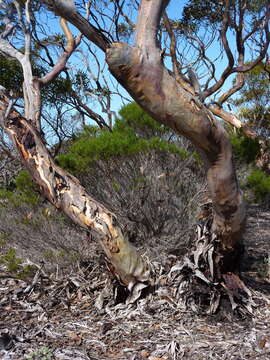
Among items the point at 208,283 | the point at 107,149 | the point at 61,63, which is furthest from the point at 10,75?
the point at 208,283

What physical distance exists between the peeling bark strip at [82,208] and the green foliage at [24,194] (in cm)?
90

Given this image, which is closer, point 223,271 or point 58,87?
point 223,271

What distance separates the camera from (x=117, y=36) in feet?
41.8

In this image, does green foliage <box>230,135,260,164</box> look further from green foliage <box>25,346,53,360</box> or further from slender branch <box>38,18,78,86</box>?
green foliage <box>25,346,53,360</box>

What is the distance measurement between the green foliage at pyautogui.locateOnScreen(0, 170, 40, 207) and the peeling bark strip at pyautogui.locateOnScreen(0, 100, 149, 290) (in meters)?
0.90

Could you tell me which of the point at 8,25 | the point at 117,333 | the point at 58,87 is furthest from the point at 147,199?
the point at 58,87

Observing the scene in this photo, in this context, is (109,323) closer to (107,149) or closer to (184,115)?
(107,149)

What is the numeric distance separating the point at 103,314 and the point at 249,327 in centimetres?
131

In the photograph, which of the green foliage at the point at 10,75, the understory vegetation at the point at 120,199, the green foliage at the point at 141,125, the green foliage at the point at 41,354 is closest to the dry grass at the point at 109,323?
the green foliage at the point at 41,354

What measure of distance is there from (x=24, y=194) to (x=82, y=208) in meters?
1.49

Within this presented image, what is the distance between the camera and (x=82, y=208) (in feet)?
12.7

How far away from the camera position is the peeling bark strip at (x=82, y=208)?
381 centimetres

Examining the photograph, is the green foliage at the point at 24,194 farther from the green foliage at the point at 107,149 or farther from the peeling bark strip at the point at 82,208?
the peeling bark strip at the point at 82,208

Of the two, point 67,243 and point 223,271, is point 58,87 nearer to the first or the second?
point 67,243
